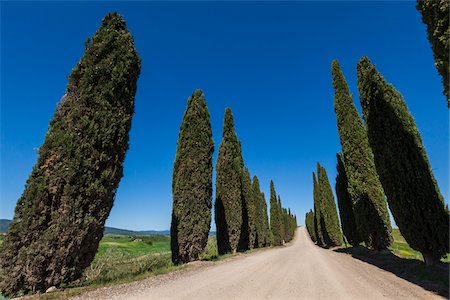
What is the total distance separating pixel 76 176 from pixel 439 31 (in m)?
8.80

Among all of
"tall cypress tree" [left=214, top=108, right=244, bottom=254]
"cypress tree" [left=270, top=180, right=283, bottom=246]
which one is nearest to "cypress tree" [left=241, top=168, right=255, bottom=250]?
"tall cypress tree" [left=214, top=108, right=244, bottom=254]

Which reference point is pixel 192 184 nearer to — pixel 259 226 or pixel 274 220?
pixel 259 226

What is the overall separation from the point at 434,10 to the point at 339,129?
12945mm

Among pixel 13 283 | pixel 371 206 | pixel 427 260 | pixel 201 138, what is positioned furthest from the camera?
pixel 201 138

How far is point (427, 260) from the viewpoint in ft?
27.6

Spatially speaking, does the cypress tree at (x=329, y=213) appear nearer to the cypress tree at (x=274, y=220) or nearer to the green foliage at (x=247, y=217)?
the green foliage at (x=247, y=217)

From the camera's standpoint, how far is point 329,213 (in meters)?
30.1

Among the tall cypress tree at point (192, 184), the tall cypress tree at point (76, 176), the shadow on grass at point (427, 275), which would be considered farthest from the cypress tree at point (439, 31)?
the tall cypress tree at point (192, 184)

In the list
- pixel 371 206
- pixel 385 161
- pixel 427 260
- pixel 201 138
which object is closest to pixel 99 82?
pixel 201 138

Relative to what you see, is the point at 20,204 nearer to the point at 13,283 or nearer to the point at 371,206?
the point at 13,283

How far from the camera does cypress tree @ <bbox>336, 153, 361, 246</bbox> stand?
70.5ft

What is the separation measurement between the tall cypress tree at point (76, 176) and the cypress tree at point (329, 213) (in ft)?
89.4

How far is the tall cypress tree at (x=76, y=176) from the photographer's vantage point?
607cm

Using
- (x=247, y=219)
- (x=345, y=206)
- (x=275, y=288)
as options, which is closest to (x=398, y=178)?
(x=275, y=288)
